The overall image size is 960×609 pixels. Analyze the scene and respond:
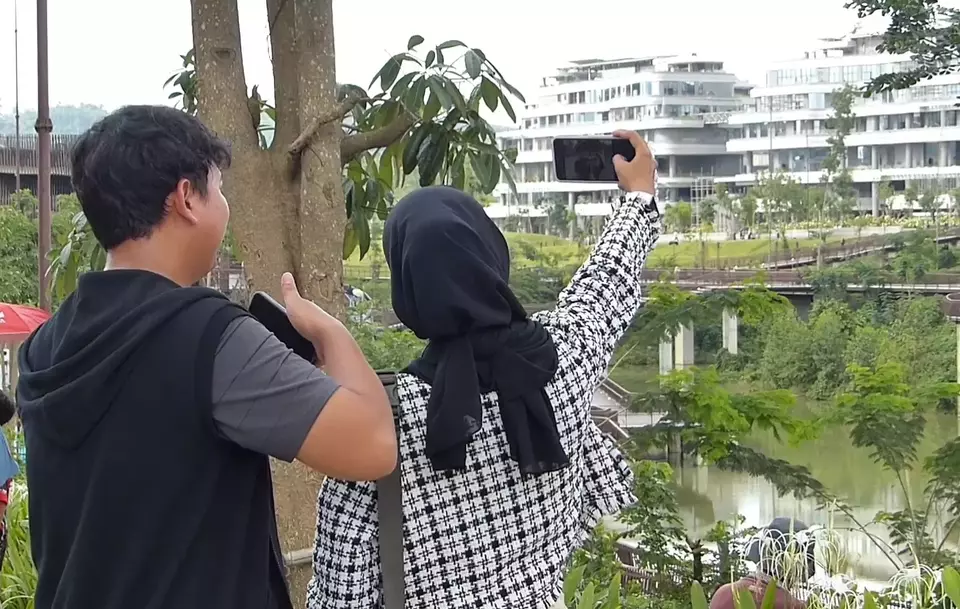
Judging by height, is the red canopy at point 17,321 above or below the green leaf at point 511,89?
below

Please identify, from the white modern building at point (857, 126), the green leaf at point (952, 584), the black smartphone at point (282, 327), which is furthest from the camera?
the white modern building at point (857, 126)

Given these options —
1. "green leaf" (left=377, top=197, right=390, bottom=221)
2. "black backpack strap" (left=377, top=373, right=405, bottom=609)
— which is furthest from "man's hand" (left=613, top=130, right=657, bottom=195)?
"green leaf" (left=377, top=197, right=390, bottom=221)

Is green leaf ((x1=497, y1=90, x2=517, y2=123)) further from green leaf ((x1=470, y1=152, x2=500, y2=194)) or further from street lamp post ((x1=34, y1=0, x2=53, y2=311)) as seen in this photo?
street lamp post ((x1=34, y1=0, x2=53, y2=311))

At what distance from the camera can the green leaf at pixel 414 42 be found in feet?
5.43

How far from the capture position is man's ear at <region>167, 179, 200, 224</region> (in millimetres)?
771

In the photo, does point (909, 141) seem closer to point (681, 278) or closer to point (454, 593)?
point (681, 278)

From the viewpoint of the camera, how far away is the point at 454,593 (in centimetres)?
93

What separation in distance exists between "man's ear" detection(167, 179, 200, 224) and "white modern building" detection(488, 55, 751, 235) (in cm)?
105

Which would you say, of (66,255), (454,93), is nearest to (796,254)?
(454,93)

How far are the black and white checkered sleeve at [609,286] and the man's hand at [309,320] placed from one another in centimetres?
26

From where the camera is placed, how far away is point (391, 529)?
0.90 m

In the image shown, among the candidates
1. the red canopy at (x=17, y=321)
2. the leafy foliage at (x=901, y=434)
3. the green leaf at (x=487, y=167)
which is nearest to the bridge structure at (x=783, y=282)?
the leafy foliage at (x=901, y=434)

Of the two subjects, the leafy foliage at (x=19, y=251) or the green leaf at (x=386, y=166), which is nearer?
the green leaf at (x=386, y=166)

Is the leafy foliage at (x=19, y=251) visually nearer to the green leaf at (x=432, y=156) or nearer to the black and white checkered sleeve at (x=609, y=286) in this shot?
the green leaf at (x=432, y=156)
